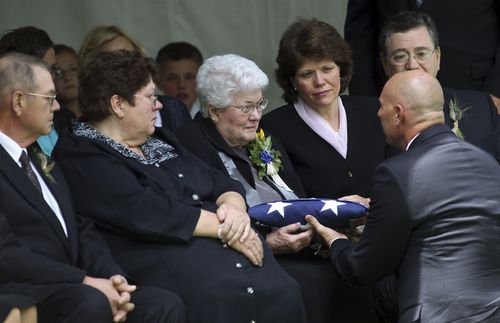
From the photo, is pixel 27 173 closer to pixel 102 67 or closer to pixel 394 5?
pixel 102 67

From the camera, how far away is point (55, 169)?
15.6 ft

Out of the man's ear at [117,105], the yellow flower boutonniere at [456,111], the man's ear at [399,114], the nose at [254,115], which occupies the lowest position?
the yellow flower boutonniere at [456,111]

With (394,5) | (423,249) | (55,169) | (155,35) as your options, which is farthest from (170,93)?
(423,249)

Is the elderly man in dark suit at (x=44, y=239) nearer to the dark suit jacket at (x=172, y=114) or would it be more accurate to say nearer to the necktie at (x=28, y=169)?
the necktie at (x=28, y=169)

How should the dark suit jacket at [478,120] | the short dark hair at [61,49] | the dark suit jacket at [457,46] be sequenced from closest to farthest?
1. the dark suit jacket at [478,120]
2. the dark suit jacket at [457,46]
3. the short dark hair at [61,49]

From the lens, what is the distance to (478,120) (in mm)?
5930

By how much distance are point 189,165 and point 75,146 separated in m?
0.54

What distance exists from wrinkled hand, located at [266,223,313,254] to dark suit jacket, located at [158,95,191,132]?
0.91 meters

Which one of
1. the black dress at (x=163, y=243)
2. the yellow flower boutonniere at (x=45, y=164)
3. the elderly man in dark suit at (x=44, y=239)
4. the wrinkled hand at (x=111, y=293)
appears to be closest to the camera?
the elderly man in dark suit at (x=44, y=239)

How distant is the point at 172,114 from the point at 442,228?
6.47ft

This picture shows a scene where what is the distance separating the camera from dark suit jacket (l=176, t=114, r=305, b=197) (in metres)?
5.43

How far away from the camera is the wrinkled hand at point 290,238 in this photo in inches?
203

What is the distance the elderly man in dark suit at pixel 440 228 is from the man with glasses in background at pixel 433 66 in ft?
4.51

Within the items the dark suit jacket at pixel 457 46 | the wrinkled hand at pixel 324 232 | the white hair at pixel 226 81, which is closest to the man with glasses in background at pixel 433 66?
the dark suit jacket at pixel 457 46
